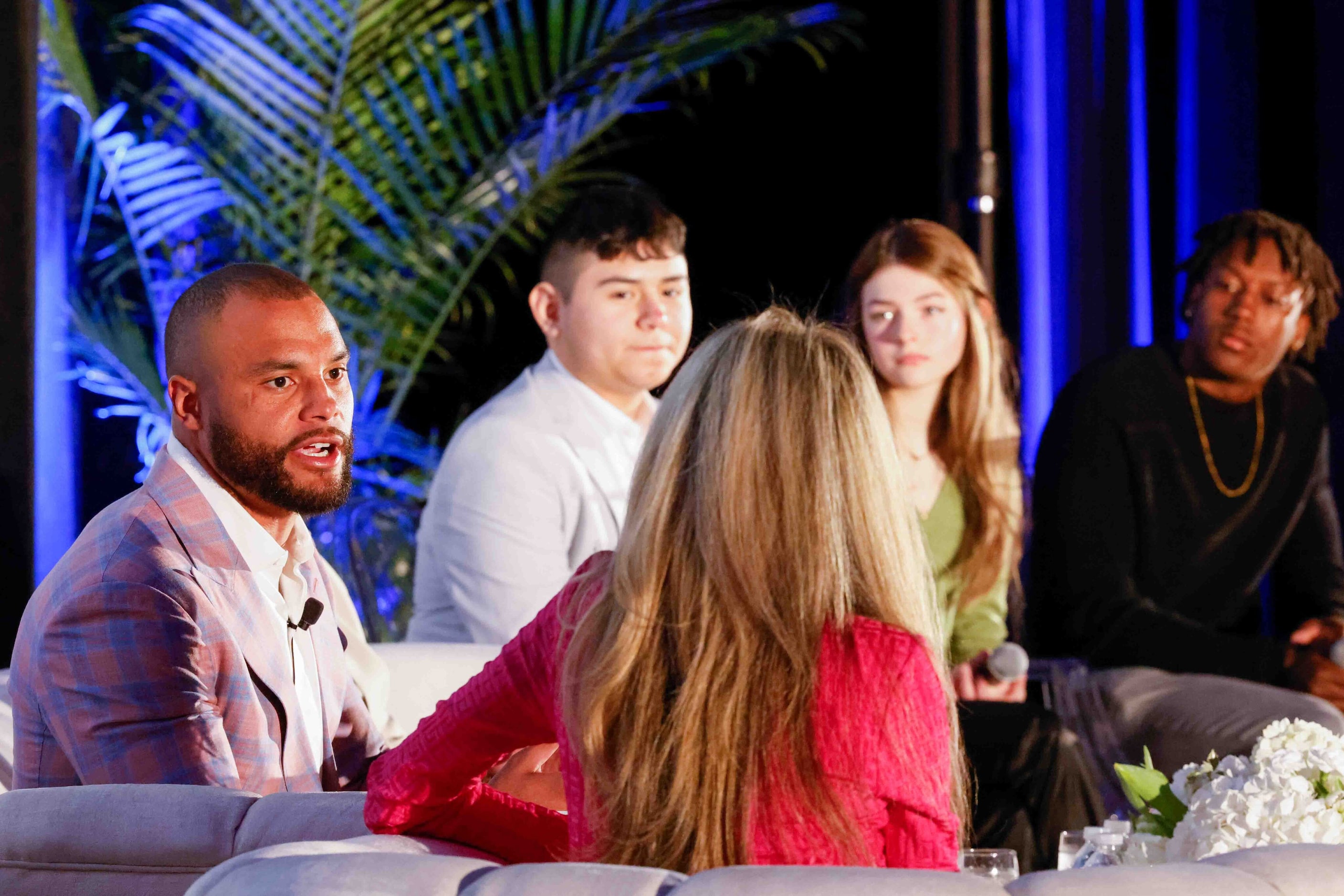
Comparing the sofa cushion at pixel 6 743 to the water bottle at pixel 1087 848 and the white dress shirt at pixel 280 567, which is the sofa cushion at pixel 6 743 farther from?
the water bottle at pixel 1087 848

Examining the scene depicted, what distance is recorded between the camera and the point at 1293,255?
340 cm

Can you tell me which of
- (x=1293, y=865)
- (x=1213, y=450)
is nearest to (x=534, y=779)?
(x=1293, y=865)

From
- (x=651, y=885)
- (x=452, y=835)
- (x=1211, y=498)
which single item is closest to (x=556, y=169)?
(x=1211, y=498)

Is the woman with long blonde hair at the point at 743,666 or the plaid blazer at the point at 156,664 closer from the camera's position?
the woman with long blonde hair at the point at 743,666

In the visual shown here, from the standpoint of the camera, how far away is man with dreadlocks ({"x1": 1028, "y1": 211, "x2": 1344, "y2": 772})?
11.1 feet


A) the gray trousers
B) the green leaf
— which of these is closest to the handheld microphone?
the gray trousers

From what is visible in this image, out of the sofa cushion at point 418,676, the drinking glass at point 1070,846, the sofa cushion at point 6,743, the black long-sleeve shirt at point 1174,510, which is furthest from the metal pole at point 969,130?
the sofa cushion at point 6,743

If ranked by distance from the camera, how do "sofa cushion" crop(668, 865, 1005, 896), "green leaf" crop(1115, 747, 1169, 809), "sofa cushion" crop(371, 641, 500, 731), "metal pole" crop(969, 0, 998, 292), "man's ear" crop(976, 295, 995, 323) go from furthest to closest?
"metal pole" crop(969, 0, 998, 292)
"man's ear" crop(976, 295, 995, 323)
"sofa cushion" crop(371, 641, 500, 731)
"green leaf" crop(1115, 747, 1169, 809)
"sofa cushion" crop(668, 865, 1005, 896)

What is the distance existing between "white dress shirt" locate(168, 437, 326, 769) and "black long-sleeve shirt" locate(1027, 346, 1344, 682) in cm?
195

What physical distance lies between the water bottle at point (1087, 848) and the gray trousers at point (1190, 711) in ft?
4.06

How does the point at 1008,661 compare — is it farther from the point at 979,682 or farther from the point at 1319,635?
the point at 1319,635

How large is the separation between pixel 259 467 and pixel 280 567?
0.50ft

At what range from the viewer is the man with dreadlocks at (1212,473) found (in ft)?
11.1

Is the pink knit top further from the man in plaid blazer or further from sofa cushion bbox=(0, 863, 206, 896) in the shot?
the man in plaid blazer
